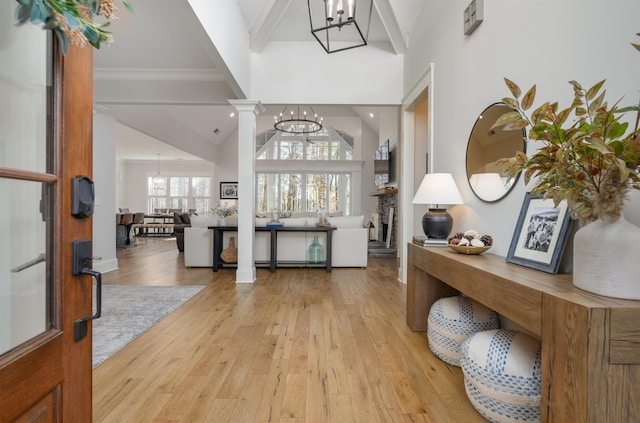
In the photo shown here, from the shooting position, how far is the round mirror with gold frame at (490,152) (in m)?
1.98

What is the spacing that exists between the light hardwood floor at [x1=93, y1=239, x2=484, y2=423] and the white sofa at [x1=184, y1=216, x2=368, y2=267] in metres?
1.68

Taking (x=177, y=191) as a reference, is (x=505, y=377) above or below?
below

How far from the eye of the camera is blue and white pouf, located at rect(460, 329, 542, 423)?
1.31 meters

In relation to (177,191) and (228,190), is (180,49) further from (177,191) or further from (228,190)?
(177,191)

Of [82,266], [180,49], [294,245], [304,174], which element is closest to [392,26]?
[180,49]

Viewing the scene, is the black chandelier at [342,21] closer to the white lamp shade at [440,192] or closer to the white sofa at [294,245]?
the white lamp shade at [440,192]

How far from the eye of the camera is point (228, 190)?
1145 centimetres

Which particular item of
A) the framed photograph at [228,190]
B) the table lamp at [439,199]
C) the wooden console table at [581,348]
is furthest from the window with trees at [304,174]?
the wooden console table at [581,348]

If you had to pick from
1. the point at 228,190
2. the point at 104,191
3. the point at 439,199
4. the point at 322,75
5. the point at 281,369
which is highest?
the point at 322,75

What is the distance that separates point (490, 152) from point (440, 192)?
1.44 feet

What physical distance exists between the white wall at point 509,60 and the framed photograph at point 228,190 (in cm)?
909

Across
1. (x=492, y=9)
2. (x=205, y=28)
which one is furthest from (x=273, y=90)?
(x=492, y=9)

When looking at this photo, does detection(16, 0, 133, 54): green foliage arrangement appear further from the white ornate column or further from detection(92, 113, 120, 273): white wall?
detection(92, 113, 120, 273): white wall

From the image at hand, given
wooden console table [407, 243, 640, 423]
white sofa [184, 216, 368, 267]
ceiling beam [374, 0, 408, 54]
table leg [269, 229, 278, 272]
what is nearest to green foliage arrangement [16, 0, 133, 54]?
wooden console table [407, 243, 640, 423]
